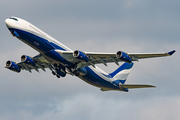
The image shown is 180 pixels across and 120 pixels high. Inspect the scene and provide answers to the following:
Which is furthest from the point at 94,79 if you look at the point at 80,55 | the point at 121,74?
the point at 80,55

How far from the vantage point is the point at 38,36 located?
4725 cm

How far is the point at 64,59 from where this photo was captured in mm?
50000

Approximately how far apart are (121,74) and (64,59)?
1617 cm

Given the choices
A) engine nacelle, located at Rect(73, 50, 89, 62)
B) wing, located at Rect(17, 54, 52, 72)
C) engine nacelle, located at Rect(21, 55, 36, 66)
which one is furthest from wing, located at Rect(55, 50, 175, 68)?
engine nacelle, located at Rect(21, 55, 36, 66)

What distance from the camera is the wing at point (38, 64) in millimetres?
53431

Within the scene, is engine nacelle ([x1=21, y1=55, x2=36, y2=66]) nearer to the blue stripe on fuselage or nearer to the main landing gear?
the main landing gear

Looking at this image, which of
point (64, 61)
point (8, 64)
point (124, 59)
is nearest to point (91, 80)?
point (64, 61)

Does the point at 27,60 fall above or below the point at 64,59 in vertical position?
above

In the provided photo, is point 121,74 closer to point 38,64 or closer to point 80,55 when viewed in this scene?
point 38,64

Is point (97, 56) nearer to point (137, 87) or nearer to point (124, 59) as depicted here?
point (124, 59)

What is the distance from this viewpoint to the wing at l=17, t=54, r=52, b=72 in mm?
53431

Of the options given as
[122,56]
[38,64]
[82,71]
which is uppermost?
[38,64]

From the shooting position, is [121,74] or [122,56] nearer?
[122,56]

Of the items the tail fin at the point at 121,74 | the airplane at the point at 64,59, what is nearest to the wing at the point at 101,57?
the airplane at the point at 64,59
